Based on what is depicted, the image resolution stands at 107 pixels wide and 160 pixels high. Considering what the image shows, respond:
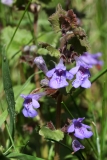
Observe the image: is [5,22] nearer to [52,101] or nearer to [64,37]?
[52,101]

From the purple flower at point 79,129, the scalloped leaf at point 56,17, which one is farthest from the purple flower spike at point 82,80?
the scalloped leaf at point 56,17

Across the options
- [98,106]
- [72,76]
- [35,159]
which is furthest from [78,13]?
[35,159]

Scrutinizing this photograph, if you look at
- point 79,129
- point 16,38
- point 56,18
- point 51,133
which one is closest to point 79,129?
point 79,129

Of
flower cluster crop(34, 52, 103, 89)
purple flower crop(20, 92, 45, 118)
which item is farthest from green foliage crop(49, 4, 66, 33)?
purple flower crop(20, 92, 45, 118)

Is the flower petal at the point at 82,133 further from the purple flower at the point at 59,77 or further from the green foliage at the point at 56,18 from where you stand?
the green foliage at the point at 56,18

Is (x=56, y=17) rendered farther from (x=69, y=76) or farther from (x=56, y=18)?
(x=69, y=76)
